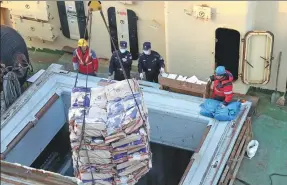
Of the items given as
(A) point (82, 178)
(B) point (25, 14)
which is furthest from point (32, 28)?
(A) point (82, 178)

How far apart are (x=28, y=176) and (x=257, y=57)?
585 cm

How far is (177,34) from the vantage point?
12.7m

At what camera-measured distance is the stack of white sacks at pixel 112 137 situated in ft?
31.5

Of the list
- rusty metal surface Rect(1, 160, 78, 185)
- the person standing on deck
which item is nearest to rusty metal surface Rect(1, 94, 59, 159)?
rusty metal surface Rect(1, 160, 78, 185)

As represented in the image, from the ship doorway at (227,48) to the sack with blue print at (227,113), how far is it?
1.83 m

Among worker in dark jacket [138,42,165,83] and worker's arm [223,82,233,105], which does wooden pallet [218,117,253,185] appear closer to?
worker's arm [223,82,233,105]

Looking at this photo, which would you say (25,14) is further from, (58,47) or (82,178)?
(82,178)

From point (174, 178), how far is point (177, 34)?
3432mm

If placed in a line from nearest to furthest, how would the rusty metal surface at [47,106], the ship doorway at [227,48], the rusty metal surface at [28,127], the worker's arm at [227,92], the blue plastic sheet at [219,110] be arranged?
the rusty metal surface at [28,127] → the blue plastic sheet at [219,110] → the worker's arm at [227,92] → the rusty metal surface at [47,106] → the ship doorway at [227,48]

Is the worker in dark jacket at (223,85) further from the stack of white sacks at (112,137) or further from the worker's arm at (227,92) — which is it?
the stack of white sacks at (112,137)

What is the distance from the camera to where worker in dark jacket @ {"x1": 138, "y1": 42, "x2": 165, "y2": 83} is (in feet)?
40.9

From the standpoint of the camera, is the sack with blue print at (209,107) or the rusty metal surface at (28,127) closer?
the rusty metal surface at (28,127)

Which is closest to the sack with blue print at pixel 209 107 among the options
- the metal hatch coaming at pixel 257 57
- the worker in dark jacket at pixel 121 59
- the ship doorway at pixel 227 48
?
the metal hatch coaming at pixel 257 57

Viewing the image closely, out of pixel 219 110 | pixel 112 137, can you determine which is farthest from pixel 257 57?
pixel 112 137
